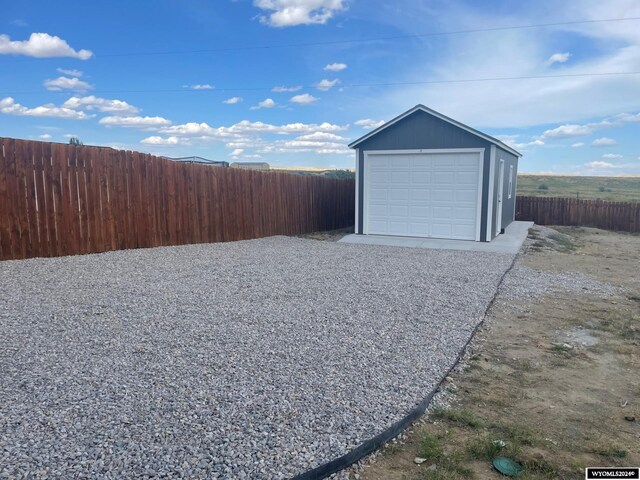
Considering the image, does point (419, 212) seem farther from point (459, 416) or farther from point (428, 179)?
point (459, 416)

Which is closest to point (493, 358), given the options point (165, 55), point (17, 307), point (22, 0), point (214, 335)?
point (214, 335)

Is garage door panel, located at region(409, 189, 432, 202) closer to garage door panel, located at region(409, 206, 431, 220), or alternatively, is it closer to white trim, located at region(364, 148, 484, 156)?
garage door panel, located at region(409, 206, 431, 220)

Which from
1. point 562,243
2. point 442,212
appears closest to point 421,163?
point 442,212

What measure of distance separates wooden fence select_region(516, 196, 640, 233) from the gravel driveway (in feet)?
45.8

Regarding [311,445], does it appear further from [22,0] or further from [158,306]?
[22,0]

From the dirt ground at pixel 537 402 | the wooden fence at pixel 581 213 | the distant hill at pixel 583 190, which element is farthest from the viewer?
the distant hill at pixel 583 190

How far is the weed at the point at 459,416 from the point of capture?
3141mm

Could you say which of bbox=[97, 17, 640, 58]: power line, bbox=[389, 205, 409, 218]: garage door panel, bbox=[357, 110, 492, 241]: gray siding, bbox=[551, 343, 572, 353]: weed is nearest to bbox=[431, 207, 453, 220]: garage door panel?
bbox=[389, 205, 409, 218]: garage door panel

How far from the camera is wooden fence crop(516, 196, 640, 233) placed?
17.8 metres

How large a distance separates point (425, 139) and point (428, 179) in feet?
3.60

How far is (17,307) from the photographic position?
5043 mm

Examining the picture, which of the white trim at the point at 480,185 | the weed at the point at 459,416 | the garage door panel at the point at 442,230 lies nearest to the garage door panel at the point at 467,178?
the white trim at the point at 480,185

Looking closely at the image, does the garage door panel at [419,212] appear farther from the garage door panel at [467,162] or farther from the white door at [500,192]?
the white door at [500,192]

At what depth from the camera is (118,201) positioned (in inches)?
348
